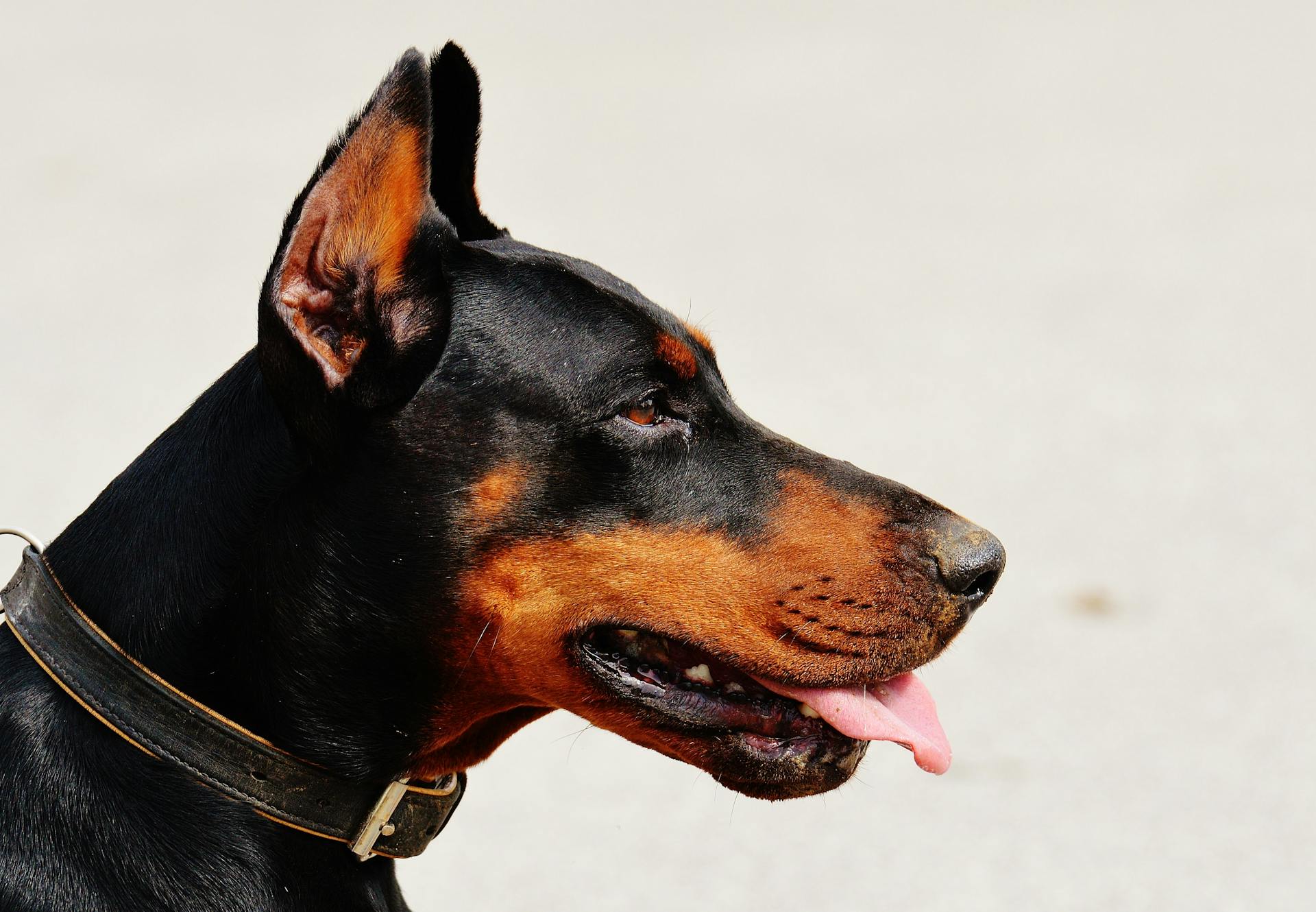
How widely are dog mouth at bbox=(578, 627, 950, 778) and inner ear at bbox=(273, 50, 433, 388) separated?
68 cm

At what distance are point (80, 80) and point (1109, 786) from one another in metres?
10.6

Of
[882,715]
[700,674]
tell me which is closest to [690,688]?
[700,674]

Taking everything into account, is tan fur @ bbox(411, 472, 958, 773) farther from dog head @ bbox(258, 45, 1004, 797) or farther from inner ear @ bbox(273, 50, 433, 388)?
inner ear @ bbox(273, 50, 433, 388)

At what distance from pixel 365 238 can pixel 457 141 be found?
698mm

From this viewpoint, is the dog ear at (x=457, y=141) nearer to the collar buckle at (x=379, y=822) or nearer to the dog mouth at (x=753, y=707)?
the dog mouth at (x=753, y=707)

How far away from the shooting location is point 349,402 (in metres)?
2.67

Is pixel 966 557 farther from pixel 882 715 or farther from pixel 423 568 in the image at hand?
pixel 423 568

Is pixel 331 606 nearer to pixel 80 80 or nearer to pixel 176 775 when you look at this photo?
pixel 176 775

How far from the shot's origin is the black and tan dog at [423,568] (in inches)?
103

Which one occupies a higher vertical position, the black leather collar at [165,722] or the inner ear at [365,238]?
the inner ear at [365,238]

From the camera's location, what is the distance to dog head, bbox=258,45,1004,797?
2.67 metres

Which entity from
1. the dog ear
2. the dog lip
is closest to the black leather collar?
the dog lip

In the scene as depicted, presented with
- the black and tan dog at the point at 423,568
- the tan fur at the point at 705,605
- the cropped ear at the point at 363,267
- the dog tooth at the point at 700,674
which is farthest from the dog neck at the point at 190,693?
the dog tooth at the point at 700,674

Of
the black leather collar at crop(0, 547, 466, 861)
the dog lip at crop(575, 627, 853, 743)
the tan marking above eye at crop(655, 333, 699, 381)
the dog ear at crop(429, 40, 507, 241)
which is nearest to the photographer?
the black leather collar at crop(0, 547, 466, 861)
